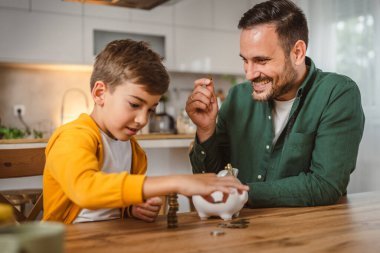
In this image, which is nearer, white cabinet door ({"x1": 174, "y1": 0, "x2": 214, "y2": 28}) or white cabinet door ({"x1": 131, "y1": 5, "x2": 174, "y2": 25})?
white cabinet door ({"x1": 131, "y1": 5, "x2": 174, "y2": 25})

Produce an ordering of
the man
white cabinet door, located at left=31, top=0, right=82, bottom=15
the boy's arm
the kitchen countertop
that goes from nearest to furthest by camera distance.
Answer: the boy's arm → the man → the kitchen countertop → white cabinet door, located at left=31, top=0, right=82, bottom=15

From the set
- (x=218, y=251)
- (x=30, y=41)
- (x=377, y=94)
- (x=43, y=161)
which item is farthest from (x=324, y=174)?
(x=30, y=41)

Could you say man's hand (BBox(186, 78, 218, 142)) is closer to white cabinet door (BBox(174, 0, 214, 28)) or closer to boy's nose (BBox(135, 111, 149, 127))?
boy's nose (BBox(135, 111, 149, 127))

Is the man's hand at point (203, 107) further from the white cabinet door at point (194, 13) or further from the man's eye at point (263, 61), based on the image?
the white cabinet door at point (194, 13)

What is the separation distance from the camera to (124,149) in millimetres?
1384

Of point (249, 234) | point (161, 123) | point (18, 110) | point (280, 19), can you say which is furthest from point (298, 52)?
point (18, 110)

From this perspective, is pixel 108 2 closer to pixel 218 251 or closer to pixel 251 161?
pixel 251 161

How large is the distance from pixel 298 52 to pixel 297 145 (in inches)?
16.2

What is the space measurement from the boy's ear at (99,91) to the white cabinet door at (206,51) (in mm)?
3413

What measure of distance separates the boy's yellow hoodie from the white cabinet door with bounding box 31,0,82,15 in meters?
3.12

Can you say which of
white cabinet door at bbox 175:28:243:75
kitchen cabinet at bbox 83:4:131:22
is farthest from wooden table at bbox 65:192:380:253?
white cabinet door at bbox 175:28:243:75

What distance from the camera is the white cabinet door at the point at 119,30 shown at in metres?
4.26

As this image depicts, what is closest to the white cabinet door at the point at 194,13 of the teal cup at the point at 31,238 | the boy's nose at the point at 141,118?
the boy's nose at the point at 141,118

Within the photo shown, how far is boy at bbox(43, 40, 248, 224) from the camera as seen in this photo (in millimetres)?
946
